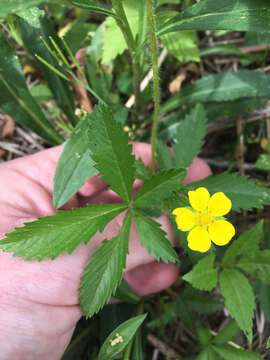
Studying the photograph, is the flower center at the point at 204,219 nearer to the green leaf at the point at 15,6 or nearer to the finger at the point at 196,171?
the finger at the point at 196,171

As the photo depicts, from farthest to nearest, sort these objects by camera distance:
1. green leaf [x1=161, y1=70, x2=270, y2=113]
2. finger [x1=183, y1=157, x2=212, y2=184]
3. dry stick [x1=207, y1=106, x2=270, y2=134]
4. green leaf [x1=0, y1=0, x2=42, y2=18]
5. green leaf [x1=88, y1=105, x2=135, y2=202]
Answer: dry stick [x1=207, y1=106, x2=270, y2=134]
green leaf [x1=161, y1=70, x2=270, y2=113]
finger [x1=183, y1=157, x2=212, y2=184]
green leaf [x1=88, y1=105, x2=135, y2=202]
green leaf [x1=0, y1=0, x2=42, y2=18]

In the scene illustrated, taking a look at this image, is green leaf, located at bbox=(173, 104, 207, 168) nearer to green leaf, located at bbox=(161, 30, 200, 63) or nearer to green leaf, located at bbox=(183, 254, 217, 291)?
green leaf, located at bbox=(161, 30, 200, 63)

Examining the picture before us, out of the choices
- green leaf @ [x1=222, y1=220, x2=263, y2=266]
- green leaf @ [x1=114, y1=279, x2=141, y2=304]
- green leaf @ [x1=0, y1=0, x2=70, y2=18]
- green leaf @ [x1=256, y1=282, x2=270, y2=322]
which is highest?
green leaf @ [x1=0, y1=0, x2=70, y2=18]

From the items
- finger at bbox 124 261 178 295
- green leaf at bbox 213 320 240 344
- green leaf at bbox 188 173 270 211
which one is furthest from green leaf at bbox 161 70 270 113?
green leaf at bbox 213 320 240 344

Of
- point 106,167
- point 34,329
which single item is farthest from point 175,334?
point 106,167

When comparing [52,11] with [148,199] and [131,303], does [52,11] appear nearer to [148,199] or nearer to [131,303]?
[148,199]

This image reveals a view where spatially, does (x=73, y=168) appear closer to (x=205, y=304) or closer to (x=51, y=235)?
(x=51, y=235)

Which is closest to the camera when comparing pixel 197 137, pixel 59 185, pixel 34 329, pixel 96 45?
pixel 34 329

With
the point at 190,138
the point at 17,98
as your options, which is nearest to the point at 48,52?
the point at 17,98
